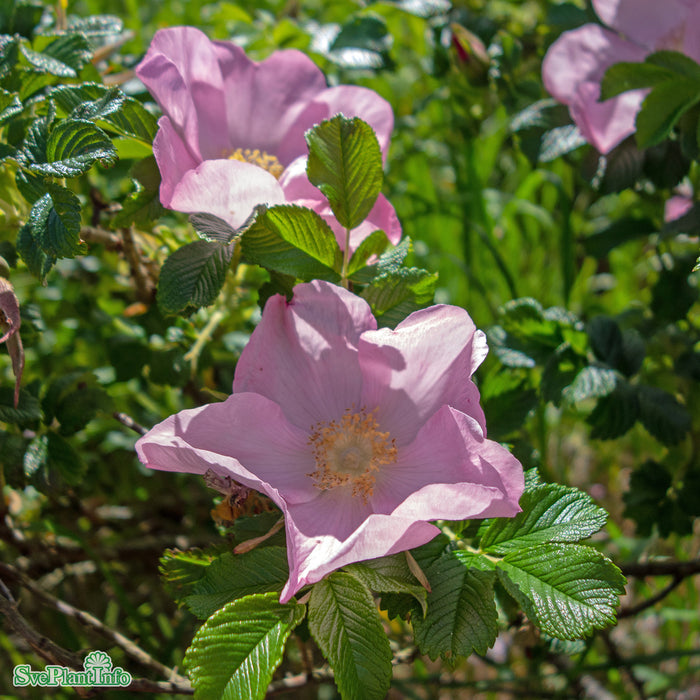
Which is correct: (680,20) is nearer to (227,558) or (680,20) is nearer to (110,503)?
(227,558)

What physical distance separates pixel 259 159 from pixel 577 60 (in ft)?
1.80

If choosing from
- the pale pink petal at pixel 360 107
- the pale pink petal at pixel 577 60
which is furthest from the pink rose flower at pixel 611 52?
the pale pink petal at pixel 360 107

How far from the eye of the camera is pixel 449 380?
0.79 metres

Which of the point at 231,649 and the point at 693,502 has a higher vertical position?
the point at 231,649

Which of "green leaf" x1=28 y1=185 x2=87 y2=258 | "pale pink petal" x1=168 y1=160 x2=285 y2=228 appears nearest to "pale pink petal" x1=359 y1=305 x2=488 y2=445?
"pale pink petal" x1=168 y1=160 x2=285 y2=228

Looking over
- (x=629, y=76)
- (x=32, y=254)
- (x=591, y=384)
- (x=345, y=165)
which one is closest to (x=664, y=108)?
(x=629, y=76)

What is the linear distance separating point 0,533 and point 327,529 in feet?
2.64

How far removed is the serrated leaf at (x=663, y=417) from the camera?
3.60ft

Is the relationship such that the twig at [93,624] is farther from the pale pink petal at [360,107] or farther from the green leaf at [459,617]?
the pale pink petal at [360,107]

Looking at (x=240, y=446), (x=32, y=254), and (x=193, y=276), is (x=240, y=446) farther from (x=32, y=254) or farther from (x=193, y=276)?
(x=32, y=254)

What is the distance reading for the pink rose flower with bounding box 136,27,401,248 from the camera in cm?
83

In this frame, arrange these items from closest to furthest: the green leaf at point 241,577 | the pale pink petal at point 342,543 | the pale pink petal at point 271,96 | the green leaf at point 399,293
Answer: the pale pink petal at point 342,543 < the green leaf at point 241,577 < the green leaf at point 399,293 < the pale pink petal at point 271,96

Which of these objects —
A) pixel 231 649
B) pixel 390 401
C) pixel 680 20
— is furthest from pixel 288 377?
pixel 680 20

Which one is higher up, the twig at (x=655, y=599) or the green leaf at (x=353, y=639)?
the green leaf at (x=353, y=639)
